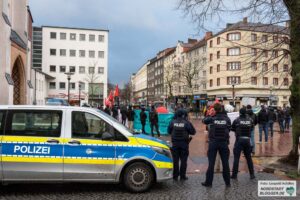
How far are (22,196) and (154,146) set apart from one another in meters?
2.84

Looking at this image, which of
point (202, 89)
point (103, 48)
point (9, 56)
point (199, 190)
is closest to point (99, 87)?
point (103, 48)

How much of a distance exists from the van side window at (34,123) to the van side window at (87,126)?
325mm

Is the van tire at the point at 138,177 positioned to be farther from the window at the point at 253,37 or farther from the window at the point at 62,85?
the window at the point at 62,85

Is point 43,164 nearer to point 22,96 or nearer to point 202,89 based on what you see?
point 22,96

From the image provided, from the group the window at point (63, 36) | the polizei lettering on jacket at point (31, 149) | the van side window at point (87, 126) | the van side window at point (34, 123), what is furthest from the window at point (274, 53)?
the window at point (63, 36)

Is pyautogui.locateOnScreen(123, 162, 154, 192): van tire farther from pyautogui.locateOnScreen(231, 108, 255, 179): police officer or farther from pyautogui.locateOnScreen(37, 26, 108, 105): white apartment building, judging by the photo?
pyautogui.locateOnScreen(37, 26, 108, 105): white apartment building

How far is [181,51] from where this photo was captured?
287 ft

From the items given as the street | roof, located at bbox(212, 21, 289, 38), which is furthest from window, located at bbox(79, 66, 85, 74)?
the street

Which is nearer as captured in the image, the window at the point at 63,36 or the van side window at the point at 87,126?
the van side window at the point at 87,126

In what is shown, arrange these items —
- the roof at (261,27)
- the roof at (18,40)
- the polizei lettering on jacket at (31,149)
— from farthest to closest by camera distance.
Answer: the roof at (18,40) < the roof at (261,27) < the polizei lettering on jacket at (31,149)

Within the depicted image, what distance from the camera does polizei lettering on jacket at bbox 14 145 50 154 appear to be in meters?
7.07

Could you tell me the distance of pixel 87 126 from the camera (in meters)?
7.39

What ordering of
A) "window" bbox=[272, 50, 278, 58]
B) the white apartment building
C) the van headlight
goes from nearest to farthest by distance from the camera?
1. the van headlight
2. "window" bbox=[272, 50, 278, 58]
3. the white apartment building

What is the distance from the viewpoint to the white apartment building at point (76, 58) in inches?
2948
